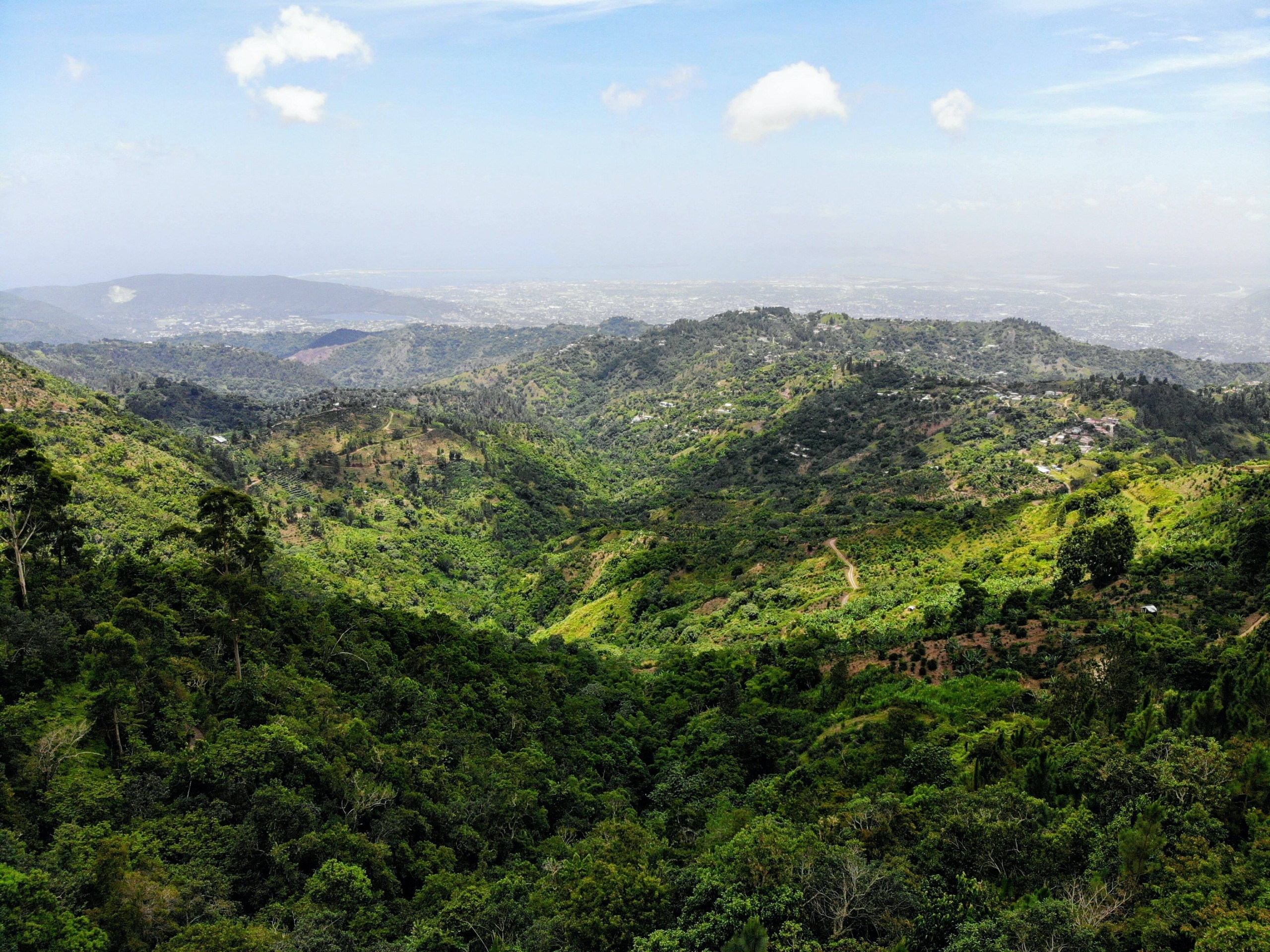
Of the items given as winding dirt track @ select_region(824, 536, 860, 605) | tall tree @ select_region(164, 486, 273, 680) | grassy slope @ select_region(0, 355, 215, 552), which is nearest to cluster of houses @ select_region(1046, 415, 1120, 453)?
winding dirt track @ select_region(824, 536, 860, 605)

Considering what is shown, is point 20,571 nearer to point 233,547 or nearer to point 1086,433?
point 233,547

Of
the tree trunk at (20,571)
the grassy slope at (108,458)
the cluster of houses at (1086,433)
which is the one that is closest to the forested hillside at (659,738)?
the tree trunk at (20,571)

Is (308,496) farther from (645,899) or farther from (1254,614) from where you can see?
(1254,614)

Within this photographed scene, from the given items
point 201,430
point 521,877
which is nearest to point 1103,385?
point 521,877

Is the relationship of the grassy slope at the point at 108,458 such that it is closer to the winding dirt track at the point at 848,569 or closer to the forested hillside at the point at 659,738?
the forested hillside at the point at 659,738

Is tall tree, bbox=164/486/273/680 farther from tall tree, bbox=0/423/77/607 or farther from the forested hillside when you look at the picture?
tall tree, bbox=0/423/77/607

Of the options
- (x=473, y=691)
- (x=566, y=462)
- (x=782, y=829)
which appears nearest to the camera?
(x=782, y=829)
